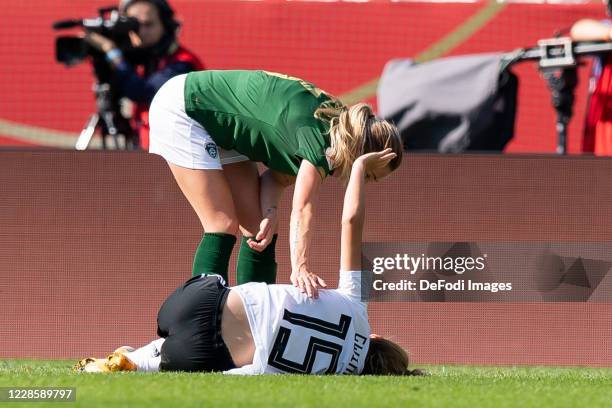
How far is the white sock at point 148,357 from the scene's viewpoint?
14.5 ft

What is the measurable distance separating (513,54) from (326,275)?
301 centimetres

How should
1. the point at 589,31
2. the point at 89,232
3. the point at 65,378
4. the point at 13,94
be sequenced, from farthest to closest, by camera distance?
the point at 13,94
the point at 589,31
the point at 89,232
the point at 65,378

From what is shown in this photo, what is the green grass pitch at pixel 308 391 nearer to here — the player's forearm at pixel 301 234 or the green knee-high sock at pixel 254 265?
the player's forearm at pixel 301 234

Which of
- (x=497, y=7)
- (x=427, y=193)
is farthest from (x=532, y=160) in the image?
(x=497, y=7)

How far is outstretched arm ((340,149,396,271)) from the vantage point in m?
4.33

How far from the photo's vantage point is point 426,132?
858cm

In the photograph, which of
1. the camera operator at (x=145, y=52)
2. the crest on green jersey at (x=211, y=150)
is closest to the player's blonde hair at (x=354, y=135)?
the crest on green jersey at (x=211, y=150)

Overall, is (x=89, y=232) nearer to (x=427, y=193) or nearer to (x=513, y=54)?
(x=427, y=193)

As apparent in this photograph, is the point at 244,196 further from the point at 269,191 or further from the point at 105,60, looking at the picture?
the point at 105,60

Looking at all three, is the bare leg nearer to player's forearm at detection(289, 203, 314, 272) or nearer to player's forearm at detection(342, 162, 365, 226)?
player's forearm at detection(289, 203, 314, 272)

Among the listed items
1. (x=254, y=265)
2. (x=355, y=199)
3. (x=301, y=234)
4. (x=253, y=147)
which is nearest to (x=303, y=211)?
(x=301, y=234)

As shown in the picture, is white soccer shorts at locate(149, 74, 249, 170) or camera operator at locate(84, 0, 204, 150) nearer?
white soccer shorts at locate(149, 74, 249, 170)
